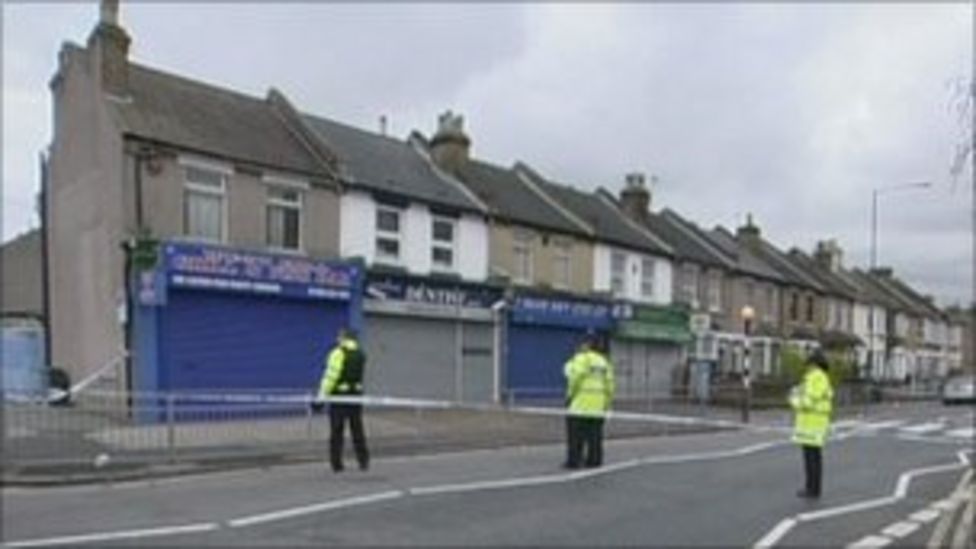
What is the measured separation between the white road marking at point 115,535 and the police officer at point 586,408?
22.6 ft

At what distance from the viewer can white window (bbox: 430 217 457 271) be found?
111 feet

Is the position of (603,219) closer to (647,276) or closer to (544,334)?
(647,276)

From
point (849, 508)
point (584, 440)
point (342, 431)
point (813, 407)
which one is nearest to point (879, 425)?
point (584, 440)

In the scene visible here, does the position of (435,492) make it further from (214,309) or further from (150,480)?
(214,309)

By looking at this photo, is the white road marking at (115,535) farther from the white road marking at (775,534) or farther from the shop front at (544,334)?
the shop front at (544,334)

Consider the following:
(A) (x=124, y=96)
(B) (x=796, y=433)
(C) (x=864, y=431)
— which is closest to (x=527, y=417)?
(C) (x=864, y=431)

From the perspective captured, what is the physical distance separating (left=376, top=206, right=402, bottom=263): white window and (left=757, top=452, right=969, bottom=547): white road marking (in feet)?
49.3

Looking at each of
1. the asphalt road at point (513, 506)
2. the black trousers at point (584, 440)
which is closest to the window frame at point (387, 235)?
the asphalt road at point (513, 506)

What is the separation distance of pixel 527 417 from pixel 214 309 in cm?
671

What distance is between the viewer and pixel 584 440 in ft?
58.0

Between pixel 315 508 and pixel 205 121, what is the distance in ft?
57.9

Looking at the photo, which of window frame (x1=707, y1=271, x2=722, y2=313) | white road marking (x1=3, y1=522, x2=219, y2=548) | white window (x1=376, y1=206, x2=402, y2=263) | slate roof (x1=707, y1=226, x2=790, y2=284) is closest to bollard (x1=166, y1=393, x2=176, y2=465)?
white road marking (x1=3, y1=522, x2=219, y2=548)

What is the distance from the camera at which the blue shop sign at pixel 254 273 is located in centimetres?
2611

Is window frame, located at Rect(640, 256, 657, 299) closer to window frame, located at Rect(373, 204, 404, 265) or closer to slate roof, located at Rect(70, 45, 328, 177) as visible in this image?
window frame, located at Rect(373, 204, 404, 265)
